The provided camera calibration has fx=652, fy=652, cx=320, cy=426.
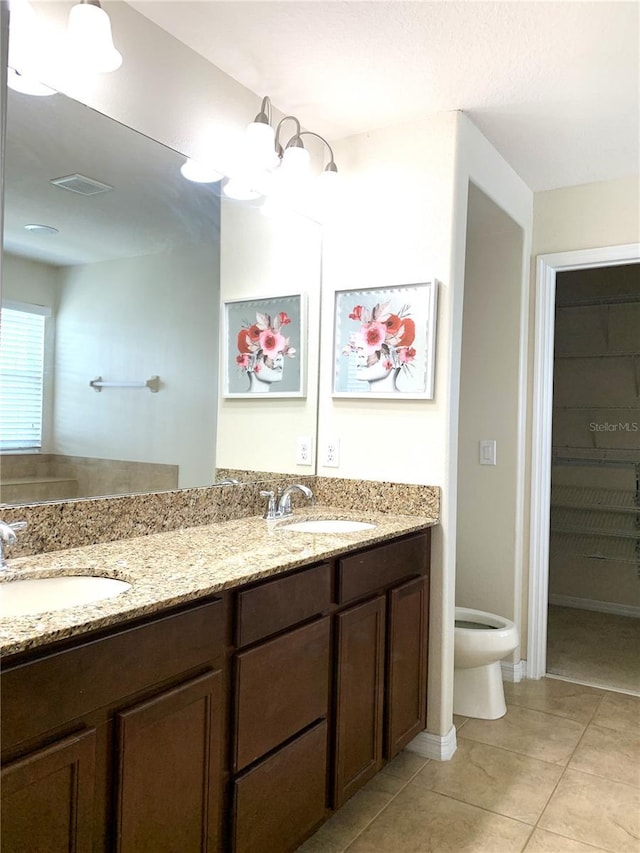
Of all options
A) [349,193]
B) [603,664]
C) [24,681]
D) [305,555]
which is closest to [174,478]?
[305,555]

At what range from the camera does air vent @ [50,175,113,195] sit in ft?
5.74

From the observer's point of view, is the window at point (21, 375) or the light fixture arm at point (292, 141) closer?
the window at point (21, 375)

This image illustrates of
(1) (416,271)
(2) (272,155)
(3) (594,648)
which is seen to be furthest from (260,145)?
(3) (594,648)

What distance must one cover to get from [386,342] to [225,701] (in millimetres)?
1523

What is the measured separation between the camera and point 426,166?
2.50 m

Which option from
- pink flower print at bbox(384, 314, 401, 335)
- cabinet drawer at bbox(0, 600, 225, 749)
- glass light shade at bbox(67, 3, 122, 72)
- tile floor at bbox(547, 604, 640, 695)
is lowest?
tile floor at bbox(547, 604, 640, 695)

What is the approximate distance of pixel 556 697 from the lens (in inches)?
118

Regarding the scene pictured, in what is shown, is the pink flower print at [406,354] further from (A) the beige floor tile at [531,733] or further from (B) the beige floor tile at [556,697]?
(B) the beige floor tile at [556,697]

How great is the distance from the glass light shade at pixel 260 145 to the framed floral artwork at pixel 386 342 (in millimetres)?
601

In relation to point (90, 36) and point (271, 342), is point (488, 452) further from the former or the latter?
point (90, 36)

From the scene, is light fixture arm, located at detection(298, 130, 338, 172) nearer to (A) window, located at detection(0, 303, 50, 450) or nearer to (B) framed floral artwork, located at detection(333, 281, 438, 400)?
(B) framed floral artwork, located at detection(333, 281, 438, 400)

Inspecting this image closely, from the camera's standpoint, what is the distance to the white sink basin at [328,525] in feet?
7.85

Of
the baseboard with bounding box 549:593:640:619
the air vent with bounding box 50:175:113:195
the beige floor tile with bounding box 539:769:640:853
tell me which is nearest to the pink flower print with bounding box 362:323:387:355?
the air vent with bounding box 50:175:113:195

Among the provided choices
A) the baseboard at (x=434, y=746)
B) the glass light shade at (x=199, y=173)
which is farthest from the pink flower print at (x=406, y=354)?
the baseboard at (x=434, y=746)
